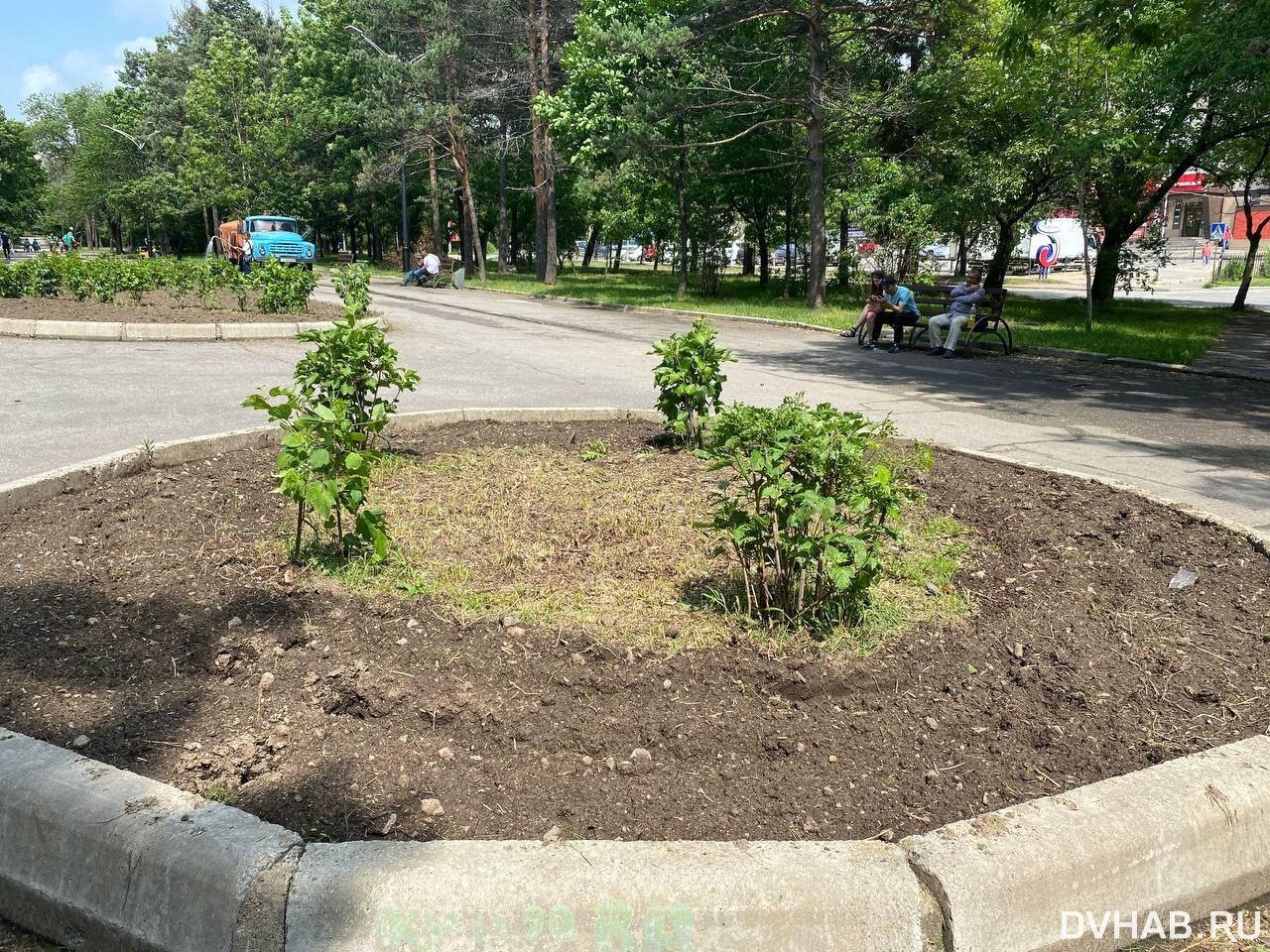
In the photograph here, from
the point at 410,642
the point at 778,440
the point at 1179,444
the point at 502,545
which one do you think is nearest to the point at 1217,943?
the point at 778,440

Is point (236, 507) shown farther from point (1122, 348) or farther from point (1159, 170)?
point (1159, 170)

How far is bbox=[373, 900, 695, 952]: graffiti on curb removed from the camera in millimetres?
2033

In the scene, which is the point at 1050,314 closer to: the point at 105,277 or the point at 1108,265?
the point at 1108,265

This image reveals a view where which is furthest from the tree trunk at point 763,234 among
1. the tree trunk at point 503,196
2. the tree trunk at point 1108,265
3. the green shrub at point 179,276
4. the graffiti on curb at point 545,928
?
the graffiti on curb at point 545,928

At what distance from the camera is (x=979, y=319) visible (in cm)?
1474

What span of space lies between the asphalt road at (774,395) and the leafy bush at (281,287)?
2028 mm

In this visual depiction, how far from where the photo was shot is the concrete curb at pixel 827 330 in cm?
1237

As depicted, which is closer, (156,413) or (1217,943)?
(1217,943)

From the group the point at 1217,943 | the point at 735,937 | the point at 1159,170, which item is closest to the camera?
the point at 735,937

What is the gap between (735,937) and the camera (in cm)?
205

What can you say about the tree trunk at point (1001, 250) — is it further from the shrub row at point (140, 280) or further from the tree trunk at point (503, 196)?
the tree trunk at point (503, 196)

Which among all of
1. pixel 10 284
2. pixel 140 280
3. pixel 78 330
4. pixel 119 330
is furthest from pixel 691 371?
pixel 10 284

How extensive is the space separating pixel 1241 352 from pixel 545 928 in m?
16.3

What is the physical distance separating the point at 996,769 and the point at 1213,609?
1781 mm
